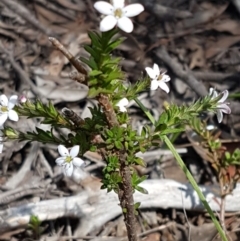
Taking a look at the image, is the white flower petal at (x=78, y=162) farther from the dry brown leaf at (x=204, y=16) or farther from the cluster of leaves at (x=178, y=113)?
the dry brown leaf at (x=204, y=16)

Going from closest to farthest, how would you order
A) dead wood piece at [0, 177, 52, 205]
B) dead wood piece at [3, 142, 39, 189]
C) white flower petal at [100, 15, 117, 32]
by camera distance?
white flower petal at [100, 15, 117, 32] → dead wood piece at [0, 177, 52, 205] → dead wood piece at [3, 142, 39, 189]

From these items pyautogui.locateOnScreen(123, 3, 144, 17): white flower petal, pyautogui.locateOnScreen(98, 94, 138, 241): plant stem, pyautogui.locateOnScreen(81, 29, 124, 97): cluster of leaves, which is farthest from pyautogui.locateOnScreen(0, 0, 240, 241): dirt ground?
pyautogui.locateOnScreen(123, 3, 144, 17): white flower petal

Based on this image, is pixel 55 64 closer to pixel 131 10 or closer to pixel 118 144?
pixel 118 144

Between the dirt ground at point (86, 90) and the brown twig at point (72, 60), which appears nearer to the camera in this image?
the brown twig at point (72, 60)

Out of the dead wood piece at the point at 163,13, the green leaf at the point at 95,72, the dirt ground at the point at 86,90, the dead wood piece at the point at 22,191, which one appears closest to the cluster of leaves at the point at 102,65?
the green leaf at the point at 95,72

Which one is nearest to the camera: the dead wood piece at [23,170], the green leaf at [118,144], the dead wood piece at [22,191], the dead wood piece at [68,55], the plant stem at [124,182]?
the dead wood piece at [68,55]

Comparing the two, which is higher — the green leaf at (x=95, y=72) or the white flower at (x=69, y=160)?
the green leaf at (x=95, y=72)

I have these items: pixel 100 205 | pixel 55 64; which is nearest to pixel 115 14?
pixel 100 205

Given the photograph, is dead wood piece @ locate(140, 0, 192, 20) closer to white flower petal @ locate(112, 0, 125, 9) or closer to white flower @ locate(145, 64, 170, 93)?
white flower @ locate(145, 64, 170, 93)
